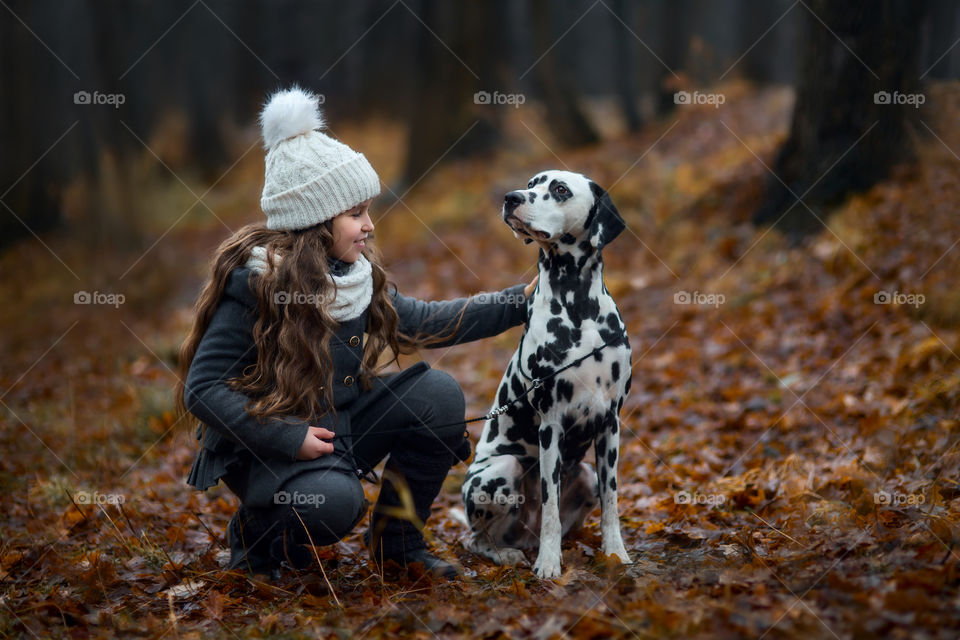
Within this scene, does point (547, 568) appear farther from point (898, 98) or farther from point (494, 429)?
point (898, 98)

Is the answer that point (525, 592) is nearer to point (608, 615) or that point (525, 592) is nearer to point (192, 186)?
point (608, 615)

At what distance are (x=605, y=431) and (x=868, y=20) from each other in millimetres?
5307

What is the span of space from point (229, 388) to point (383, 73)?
2125 centimetres

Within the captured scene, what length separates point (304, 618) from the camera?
3.23m

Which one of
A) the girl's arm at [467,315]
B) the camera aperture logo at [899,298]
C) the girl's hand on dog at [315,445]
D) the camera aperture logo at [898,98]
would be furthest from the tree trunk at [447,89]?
the girl's hand on dog at [315,445]

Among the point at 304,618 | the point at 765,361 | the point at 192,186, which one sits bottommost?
the point at 304,618

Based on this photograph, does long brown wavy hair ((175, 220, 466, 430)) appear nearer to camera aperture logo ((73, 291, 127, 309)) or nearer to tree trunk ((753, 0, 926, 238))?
tree trunk ((753, 0, 926, 238))

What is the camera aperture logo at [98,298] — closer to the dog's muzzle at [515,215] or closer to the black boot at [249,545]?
the black boot at [249,545]

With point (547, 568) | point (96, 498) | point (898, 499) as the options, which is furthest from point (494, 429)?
point (96, 498)

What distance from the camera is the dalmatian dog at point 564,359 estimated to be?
11.6ft

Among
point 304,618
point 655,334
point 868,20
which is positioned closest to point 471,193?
point 655,334

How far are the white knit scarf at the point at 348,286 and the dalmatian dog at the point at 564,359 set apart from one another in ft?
2.39

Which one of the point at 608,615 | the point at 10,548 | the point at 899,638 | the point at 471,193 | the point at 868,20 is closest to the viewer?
the point at 899,638

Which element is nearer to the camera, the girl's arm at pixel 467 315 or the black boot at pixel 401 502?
the black boot at pixel 401 502
